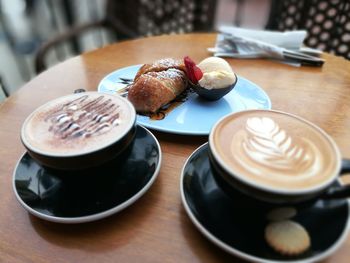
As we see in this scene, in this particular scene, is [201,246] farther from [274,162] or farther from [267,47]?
[267,47]

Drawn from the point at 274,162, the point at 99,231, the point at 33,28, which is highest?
the point at 274,162

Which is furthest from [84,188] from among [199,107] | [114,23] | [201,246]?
[114,23]

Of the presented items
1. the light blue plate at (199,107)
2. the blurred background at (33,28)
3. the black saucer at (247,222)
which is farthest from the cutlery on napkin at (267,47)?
the blurred background at (33,28)

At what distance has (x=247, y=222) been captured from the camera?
384 millimetres

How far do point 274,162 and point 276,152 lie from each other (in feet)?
0.07

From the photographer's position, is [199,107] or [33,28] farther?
[33,28]

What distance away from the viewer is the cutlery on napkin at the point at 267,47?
906mm

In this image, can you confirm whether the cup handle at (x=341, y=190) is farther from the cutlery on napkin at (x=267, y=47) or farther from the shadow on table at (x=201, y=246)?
the cutlery on napkin at (x=267, y=47)

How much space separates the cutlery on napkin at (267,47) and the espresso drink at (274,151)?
0.53 m

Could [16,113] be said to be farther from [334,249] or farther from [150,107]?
[334,249]

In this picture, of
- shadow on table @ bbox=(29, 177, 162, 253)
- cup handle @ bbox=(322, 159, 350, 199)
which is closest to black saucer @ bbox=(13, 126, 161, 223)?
shadow on table @ bbox=(29, 177, 162, 253)

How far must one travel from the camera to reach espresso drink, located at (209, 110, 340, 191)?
0.35m

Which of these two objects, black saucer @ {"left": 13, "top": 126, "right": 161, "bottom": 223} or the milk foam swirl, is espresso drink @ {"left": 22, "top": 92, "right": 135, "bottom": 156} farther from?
the milk foam swirl

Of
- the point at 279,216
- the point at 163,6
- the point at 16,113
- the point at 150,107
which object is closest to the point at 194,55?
the point at 150,107
